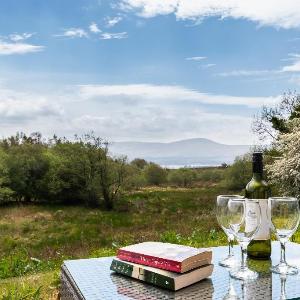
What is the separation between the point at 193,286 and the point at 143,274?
8.1 inches

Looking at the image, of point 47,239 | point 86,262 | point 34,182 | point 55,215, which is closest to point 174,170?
point 34,182

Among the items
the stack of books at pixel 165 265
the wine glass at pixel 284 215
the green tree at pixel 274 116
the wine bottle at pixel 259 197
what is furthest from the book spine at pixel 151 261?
the green tree at pixel 274 116

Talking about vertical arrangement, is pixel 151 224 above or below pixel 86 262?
below

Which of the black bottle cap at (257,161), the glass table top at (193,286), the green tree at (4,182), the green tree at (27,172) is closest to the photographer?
the glass table top at (193,286)

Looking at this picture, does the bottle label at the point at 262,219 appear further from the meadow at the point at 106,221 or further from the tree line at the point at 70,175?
the tree line at the point at 70,175

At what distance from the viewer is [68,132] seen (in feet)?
114

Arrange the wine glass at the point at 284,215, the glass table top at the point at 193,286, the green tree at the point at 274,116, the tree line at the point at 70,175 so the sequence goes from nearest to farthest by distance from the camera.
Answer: the glass table top at the point at 193,286 < the wine glass at the point at 284,215 < the green tree at the point at 274,116 < the tree line at the point at 70,175

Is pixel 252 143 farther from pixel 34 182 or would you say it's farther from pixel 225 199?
pixel 225 199

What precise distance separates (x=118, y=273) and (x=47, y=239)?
53.0ft

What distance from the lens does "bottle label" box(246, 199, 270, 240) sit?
198cm

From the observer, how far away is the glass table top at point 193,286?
5.81 feet

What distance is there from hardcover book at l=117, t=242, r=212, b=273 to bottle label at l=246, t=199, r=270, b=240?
21cm

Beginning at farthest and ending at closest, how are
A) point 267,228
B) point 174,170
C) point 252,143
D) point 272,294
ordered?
1. point 174,170
2. point 252,143
3. point 267,228
4. point 272,294

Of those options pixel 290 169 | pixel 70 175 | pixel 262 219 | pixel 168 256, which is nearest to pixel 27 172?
pixel 70 175
